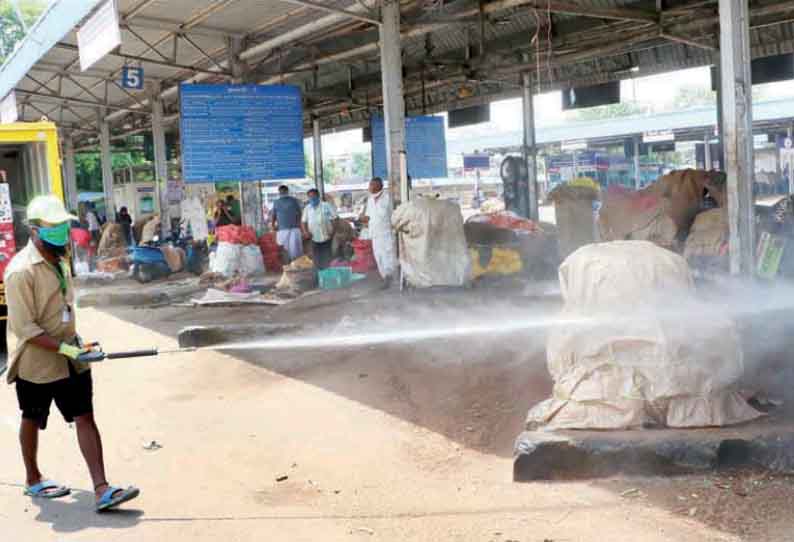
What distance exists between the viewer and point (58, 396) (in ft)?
16.0

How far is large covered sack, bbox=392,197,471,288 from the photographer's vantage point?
10.9 metres

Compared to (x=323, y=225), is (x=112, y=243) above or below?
below

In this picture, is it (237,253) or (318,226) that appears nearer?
(318,226)

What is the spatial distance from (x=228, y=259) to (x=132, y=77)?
14.4ft

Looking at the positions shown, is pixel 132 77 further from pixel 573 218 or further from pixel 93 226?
pixel 93 226

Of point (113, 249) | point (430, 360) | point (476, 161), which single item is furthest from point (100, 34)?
point (476, 161)

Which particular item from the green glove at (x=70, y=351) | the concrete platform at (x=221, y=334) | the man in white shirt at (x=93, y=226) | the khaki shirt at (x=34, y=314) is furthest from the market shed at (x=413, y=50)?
the green glove at (x=70, y=351)

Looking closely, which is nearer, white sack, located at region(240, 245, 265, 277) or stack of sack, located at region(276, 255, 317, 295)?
stack of sack, located at region(276, 255, 317, 295)

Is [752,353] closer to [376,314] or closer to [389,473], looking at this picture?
[389,473]

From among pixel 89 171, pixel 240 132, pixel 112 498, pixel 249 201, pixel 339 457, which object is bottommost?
pixel 339 457

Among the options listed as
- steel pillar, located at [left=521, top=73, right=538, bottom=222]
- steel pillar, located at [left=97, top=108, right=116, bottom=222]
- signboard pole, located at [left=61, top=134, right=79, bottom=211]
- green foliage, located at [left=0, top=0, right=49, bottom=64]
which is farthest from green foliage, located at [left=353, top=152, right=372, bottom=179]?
steel pillar, located at [left=521, top=73, right=538, bottom=222]

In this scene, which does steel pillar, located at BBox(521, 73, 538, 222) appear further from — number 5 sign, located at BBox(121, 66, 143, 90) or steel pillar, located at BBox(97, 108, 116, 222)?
steel pillar, located at BBox(97, 108, 116, 222)

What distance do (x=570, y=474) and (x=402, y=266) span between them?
21.9ft

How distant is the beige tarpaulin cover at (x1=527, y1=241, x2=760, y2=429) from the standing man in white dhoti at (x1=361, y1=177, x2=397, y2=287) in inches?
276
